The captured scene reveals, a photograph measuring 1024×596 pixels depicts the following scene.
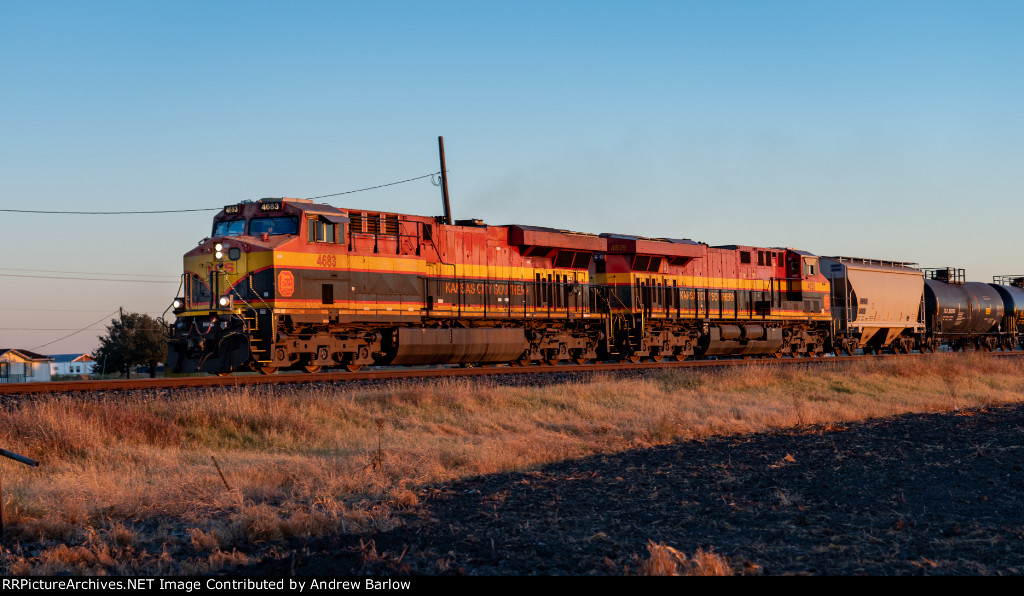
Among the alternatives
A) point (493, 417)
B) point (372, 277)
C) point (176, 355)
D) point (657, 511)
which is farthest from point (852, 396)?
point (176, 355)

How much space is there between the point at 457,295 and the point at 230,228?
232 inches

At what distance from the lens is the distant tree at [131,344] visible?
213ft

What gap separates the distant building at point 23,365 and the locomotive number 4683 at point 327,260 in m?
91.0

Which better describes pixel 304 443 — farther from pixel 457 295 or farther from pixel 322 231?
pixel 457 295

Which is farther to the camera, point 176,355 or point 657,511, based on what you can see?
point 176,355

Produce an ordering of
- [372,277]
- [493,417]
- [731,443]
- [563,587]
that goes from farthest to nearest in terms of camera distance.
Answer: [372,277] → [493,417] → [731,443] → [563,587]

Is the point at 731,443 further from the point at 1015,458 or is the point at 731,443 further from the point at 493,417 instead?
the point at 493,417

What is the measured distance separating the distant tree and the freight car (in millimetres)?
47122

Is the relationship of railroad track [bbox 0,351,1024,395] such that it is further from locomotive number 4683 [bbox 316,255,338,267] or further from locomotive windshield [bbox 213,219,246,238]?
locomotive windshield [bbox 213,219,246,238]

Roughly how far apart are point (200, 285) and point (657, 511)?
15.2 metres

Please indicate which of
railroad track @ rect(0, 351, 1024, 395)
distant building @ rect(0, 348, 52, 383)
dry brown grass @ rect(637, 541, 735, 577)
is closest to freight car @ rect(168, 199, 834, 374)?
railroad track @ rect(0, 351, 1024, 395)

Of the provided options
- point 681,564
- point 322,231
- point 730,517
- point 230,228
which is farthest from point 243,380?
point 681,564

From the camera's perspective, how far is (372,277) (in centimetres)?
2048

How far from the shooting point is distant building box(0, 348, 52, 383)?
99500mm
